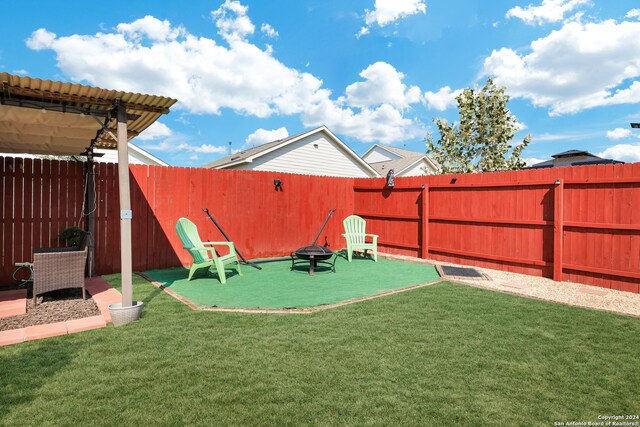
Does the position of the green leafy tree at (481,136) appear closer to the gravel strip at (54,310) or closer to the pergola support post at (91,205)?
the pergola support post at (91,205)

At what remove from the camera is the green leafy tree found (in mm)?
16781

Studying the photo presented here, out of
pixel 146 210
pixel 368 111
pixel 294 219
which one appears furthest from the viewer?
pixel 368 111

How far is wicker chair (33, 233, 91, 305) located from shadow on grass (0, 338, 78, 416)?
131 cm

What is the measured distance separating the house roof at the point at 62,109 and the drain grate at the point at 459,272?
5399mm


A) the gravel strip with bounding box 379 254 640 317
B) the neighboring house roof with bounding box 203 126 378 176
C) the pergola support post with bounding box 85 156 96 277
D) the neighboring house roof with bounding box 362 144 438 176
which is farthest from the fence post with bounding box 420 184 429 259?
the neighboring house roof with bounding box 362 144 438 176

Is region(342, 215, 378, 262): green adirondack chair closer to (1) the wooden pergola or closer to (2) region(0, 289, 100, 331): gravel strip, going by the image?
(1) the wooden pergola

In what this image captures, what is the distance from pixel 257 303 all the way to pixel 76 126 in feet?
11.1

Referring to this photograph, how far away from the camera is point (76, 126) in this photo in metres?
4.53

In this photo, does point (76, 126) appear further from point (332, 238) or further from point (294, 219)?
point (332, 238)

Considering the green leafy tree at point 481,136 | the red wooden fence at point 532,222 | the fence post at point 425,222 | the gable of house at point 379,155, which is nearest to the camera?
the red wooden fence at point 532,222

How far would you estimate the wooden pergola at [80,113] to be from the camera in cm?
341

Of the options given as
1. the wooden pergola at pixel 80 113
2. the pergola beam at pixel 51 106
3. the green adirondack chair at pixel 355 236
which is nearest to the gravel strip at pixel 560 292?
the green adirondack chair at pixel 355 236

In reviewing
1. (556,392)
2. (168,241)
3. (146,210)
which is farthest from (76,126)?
(556,392)

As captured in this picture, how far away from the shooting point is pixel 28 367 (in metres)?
2.57
